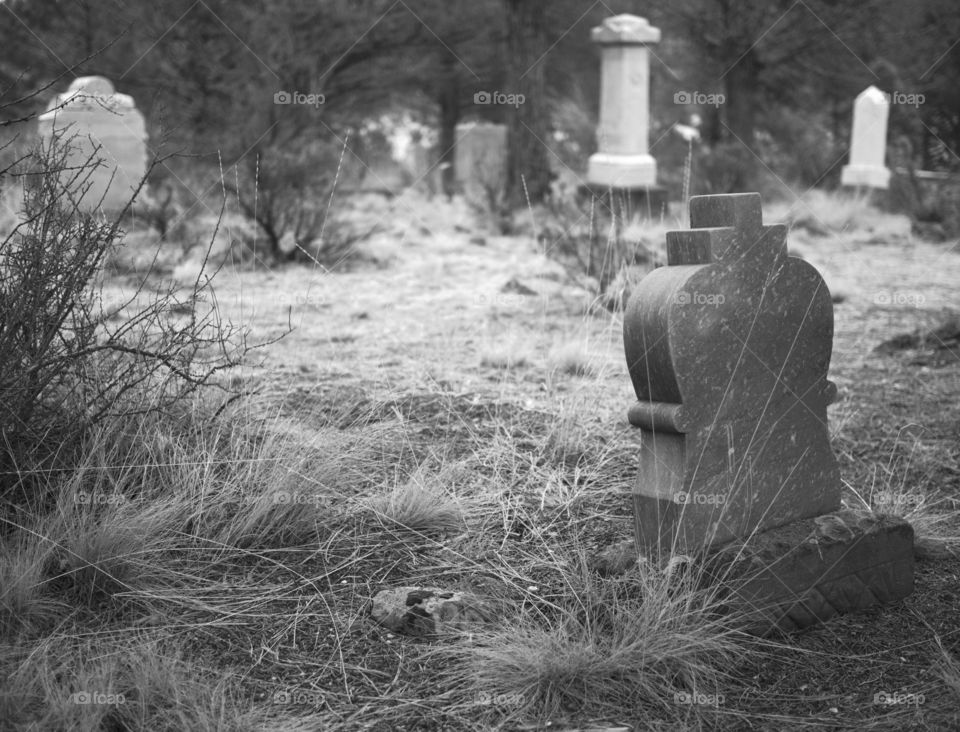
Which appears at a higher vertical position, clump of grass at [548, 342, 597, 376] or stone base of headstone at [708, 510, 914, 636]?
clump of grass at [548, 342, 597, 376]

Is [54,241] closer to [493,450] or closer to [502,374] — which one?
[493,450]

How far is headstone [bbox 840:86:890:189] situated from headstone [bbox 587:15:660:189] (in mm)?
4319

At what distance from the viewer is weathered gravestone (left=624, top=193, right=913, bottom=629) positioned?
3.07m

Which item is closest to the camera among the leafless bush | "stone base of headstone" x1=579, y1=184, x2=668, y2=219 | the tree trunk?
the leafless bush

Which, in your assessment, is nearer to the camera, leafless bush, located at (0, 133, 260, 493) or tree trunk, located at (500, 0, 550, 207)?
leafless bush, located at (0, 133, 260, 493)

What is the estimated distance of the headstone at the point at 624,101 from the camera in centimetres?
1195

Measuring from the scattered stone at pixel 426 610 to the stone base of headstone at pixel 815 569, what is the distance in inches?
29.0

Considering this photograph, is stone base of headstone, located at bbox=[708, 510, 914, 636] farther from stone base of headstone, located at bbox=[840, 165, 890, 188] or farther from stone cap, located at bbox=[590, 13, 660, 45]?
stone base of headstone, located at bbox=[840, 165, 890, 188]

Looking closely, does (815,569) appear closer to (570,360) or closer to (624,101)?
(570,360)

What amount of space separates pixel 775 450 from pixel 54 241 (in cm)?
245

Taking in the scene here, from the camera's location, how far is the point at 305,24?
1586cm

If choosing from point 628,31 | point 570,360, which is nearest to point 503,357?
point 570,360

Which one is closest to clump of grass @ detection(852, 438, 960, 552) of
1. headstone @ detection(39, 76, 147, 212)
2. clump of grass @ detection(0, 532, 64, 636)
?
clump of grass @ detection(0, 532, 64, 636)

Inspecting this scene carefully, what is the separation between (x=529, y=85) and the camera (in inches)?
498
